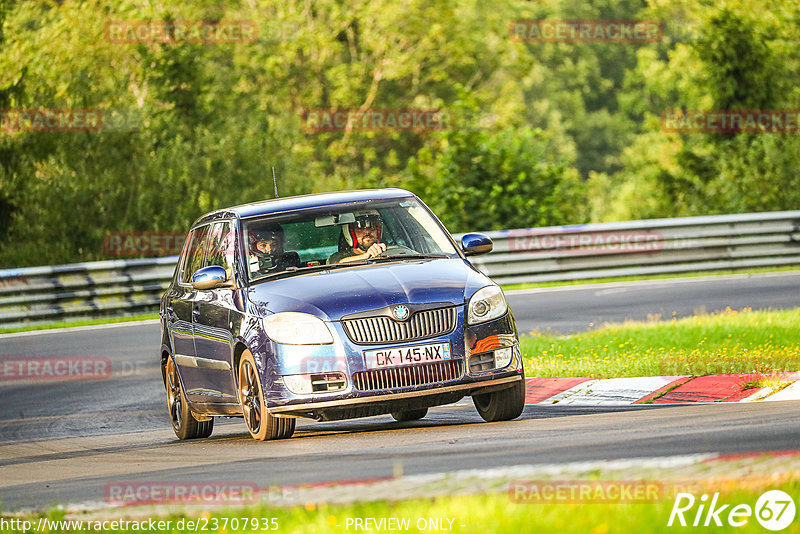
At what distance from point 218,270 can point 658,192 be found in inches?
1067

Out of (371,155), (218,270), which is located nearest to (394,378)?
(218,270)

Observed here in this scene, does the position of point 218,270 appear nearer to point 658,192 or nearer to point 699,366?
point 699,366

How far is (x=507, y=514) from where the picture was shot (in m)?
5.42

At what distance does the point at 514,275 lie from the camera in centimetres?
2362

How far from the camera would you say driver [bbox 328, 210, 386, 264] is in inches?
394

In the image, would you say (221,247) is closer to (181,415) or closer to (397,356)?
(181,415)

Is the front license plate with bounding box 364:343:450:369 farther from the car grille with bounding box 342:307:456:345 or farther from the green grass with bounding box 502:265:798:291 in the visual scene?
the green grass with bounding box 502:265:798:291

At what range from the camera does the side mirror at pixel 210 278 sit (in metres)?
9.92

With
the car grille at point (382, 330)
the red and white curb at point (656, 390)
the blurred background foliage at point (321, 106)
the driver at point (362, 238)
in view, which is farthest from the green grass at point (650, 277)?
the car grille at point (382, 330)

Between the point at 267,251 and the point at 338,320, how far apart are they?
1317 millimetres

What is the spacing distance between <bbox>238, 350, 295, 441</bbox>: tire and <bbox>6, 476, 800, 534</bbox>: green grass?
3.14 m

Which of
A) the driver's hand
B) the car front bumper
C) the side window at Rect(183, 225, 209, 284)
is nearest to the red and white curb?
the car front bumper

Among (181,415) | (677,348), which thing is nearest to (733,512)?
(181,415)

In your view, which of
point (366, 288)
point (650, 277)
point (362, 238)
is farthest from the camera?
point (650, 277)
